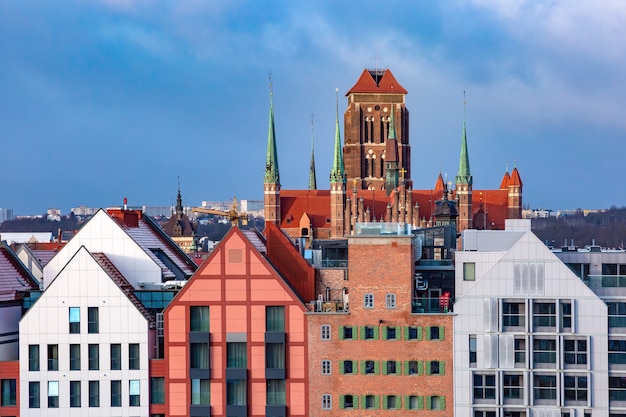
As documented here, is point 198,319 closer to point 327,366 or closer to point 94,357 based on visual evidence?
point 94,357

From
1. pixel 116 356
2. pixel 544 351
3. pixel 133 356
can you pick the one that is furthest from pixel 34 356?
pixel 544 351

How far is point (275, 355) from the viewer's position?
7338 cm

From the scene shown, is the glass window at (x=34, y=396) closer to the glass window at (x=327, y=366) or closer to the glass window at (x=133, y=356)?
the glass window at (x=133, y=356)

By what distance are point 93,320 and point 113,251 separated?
277 inches

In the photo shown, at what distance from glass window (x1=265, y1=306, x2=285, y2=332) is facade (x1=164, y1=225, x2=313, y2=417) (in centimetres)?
5

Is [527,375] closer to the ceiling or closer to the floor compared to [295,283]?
closer to the floor

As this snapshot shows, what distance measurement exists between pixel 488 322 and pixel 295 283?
11523 millimetres

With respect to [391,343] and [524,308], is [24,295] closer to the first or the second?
[391,343]

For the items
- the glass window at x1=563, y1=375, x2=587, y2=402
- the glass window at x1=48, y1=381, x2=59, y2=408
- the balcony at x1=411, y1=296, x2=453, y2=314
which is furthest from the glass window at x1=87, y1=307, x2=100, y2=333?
the glass window at x1=563, y1=375, x2=587, y2=402

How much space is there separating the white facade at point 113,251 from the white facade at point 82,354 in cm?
597

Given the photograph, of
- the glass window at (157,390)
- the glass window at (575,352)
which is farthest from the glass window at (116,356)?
the glass window at (575,352)

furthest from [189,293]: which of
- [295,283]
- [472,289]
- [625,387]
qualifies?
[625,387]

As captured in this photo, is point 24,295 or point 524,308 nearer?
point 524,308

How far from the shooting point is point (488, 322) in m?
72.5
